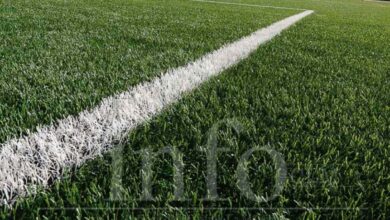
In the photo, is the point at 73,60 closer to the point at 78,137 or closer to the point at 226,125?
the point at 78,137

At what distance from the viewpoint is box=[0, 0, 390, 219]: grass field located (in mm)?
1163

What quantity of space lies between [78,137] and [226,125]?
655 mm

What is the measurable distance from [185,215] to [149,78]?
4.97 feet

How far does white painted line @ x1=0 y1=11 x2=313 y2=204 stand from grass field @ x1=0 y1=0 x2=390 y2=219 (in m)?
0.06

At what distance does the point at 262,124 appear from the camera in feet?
5.83

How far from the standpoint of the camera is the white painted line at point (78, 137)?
1.24 meters

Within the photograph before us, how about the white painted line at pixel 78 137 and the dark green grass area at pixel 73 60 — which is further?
the dark green grass area at pixel 73 60

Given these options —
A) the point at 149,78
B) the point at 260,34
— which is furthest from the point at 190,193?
the point at 260,34

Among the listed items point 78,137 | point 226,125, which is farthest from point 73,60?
point 226,125

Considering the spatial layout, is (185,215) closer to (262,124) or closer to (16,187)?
(16,187)

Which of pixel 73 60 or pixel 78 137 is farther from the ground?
pixel 73 60

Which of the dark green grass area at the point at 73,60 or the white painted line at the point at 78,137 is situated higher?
the dark green grass area at the point at 73,60

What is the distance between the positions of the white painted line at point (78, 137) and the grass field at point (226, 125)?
0.21 ft

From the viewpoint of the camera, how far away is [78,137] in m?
1.55
